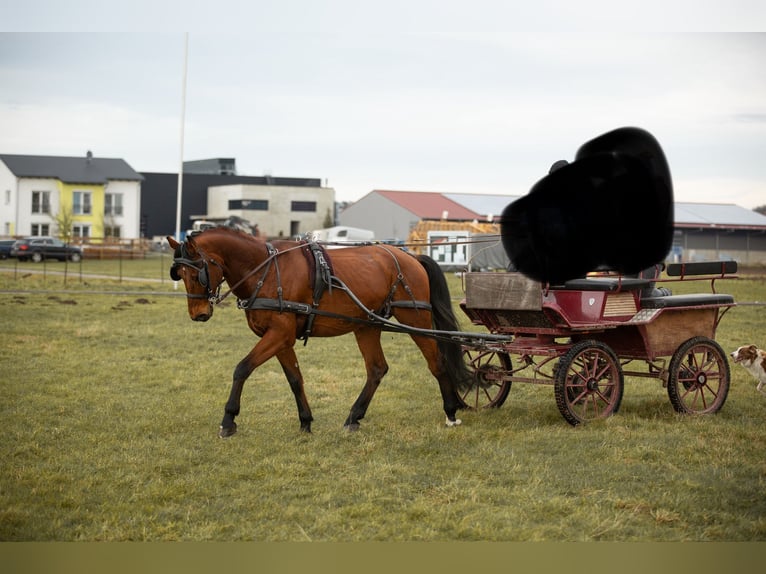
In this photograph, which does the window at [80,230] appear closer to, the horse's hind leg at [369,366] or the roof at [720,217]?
the roof at [720,217]

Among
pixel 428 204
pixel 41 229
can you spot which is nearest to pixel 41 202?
pixel 41 229

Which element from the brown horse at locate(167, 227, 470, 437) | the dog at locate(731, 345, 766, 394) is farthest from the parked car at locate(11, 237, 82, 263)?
the dog at locate(731, 345, 766, 394)

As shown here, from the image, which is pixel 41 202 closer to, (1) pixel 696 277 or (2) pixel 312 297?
(2) pixel 312 297

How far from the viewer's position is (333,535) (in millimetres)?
5262

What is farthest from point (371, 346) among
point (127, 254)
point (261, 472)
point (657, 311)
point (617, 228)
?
point (127, 254)

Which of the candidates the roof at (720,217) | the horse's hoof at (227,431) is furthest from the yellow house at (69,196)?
the horse's hoof at (227,431)

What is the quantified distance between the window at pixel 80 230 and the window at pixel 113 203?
129 inches

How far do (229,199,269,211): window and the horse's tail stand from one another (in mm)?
58405

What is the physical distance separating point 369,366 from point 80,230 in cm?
5259

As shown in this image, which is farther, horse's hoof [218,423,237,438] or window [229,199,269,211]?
window [229,199,269,211]

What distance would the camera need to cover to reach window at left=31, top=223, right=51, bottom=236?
54.3 m

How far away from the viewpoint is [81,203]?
58.3 meters

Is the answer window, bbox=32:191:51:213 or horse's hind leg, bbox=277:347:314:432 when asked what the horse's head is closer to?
horse's hind leg, bbox=277:347:314:432

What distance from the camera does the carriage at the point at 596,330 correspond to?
835 centimetres
